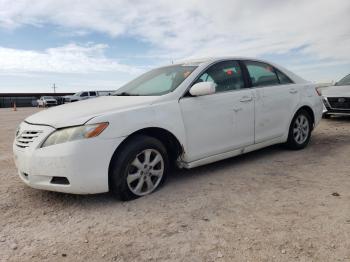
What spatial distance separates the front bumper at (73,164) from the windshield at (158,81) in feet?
3.33

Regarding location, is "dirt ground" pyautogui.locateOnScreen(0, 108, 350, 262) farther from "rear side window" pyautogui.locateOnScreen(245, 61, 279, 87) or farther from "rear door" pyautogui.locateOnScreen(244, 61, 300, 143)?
"rear side window" pyautogui.locateOnScreen(245, 61, 279, 87)

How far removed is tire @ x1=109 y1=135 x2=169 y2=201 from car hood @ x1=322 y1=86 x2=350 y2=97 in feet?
→ 20.8

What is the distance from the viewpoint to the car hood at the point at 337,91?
805 centimetres

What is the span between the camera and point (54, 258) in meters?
2.30

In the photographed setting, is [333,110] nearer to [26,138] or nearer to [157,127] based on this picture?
[157,127]

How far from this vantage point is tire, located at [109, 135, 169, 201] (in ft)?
10.3

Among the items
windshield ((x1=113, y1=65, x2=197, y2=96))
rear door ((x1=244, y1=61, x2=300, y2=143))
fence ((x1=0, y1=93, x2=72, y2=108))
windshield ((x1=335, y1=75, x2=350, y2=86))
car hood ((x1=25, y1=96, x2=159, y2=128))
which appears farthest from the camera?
fence ((x1=0, y1=93, x2=72, y2=108))

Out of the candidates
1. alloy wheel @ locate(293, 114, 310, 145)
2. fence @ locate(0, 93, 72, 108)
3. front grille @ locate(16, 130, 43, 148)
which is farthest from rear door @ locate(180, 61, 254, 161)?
fence @ locate(0, 93, 72, 108)

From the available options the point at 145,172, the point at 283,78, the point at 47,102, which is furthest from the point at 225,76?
the point at 47,102

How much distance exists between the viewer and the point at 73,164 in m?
2.94

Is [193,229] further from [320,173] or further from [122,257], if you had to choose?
[320,173]

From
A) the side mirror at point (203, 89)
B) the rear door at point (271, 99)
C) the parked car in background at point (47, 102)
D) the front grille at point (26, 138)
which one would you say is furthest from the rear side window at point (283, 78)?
the parked car in background at point (47, 102)

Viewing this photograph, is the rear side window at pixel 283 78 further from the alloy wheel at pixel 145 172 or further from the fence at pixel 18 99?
the fence at pixel 18 99

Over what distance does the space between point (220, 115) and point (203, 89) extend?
488mm
